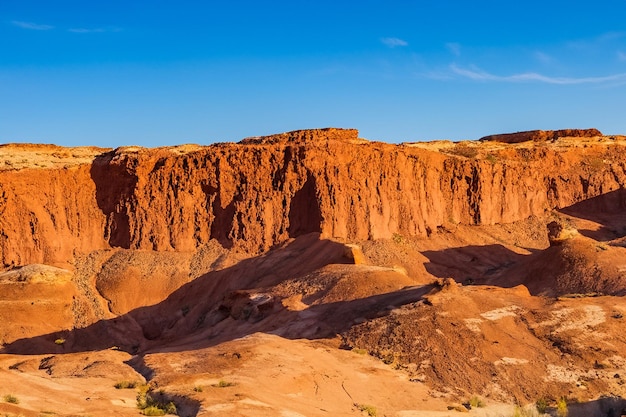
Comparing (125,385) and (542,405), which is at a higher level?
(125,385)

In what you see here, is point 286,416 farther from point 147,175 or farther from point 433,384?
point 147,175

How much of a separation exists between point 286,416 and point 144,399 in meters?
3.73

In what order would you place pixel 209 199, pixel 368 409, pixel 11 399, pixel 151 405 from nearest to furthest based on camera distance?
pixel 11 399 → pixel 151 405 → pixel 368 409 → pixel 209 199

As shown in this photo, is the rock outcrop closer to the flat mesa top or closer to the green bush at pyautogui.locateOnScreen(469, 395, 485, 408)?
the flat mesa top

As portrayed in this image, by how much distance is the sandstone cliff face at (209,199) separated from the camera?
40.7 meters

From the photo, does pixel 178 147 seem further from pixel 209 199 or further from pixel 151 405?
pixel 151 405

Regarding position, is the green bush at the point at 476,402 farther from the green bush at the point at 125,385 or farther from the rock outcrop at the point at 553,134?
the rock outcrop at the point at 553,134

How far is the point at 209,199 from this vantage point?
43.6m

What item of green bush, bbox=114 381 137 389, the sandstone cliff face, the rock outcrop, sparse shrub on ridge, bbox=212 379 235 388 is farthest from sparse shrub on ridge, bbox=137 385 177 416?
the rock outcrop

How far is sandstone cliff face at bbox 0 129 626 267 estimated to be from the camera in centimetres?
4072

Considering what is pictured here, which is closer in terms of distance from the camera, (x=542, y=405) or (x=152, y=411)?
(x=152, y=411)

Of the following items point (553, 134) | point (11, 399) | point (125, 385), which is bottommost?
point (125, 385)

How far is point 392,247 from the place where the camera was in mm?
42312

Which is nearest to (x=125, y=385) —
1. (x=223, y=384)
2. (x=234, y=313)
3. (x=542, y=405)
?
(x=223, y=384)
